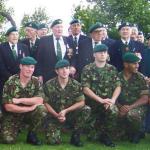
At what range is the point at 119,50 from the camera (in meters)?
9.79

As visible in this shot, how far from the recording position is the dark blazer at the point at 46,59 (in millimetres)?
9523

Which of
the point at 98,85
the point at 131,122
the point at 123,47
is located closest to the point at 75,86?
the point at 98,85

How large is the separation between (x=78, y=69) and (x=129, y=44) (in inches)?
46.5

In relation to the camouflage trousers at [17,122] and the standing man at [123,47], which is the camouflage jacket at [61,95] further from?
the standing man at [123,47]

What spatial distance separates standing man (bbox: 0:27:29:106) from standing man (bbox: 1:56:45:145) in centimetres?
68

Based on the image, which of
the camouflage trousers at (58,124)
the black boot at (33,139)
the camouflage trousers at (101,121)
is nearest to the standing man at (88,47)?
the camouflage trousers at (101,121)

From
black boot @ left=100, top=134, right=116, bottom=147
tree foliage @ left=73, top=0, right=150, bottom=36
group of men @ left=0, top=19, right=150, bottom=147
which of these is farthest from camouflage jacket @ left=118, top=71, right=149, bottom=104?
tree foliage @ left=73, top=0, right=150, bottom=36

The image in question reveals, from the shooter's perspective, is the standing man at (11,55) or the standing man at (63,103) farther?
the standing man at (11,55)

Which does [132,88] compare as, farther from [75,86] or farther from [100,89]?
[75,86]

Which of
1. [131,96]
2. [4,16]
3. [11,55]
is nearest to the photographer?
[131,96]

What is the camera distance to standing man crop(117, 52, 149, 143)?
352 inches

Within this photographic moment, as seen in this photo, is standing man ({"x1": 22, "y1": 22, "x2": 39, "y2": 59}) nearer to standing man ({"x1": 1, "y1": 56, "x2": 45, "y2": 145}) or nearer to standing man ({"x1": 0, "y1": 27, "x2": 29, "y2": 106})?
standing man ({"x1": 0, "y1": 27, "x2": 29, "y2": 106})

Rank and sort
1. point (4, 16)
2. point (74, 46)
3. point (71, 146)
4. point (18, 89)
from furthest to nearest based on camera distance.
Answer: point (4, 16)
point (74, 46)
point (18, 89)
point (71, 146)

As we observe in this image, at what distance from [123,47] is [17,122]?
2.77 meters
